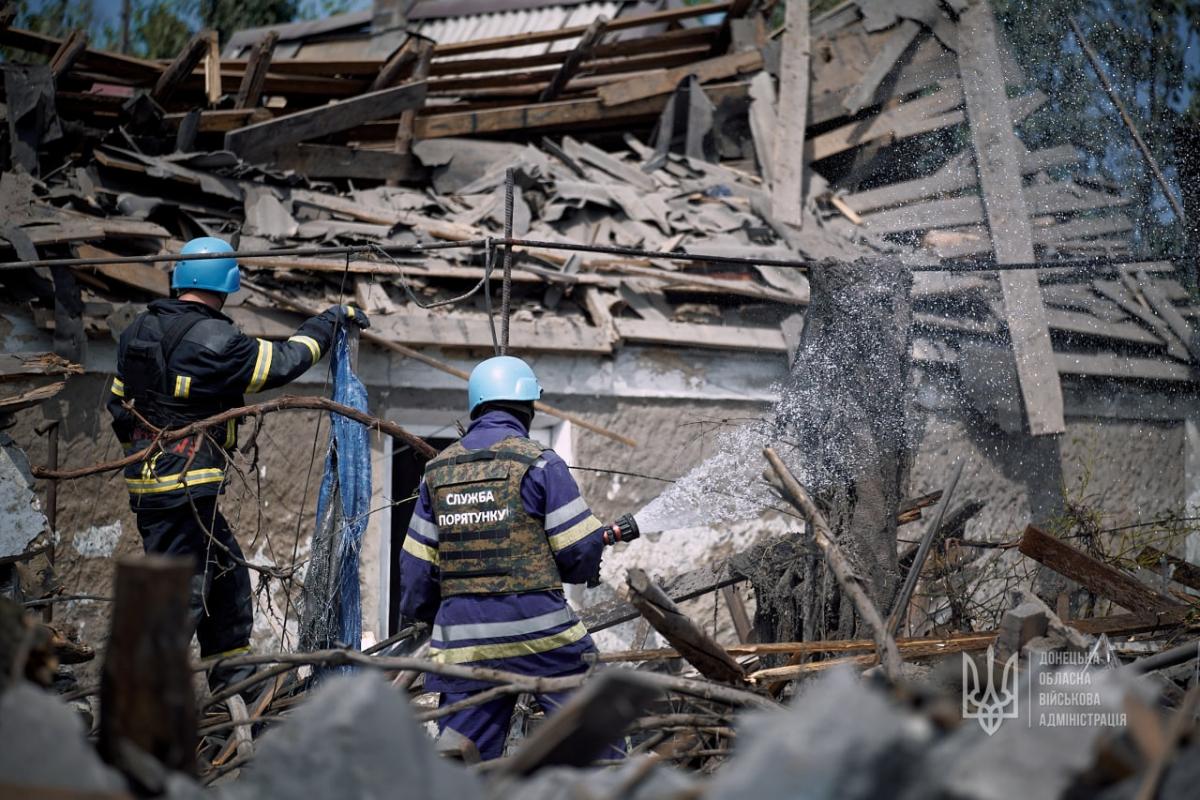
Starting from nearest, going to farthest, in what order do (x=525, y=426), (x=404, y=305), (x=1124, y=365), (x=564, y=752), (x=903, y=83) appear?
(x=564, y=752), (x=525, y=426), (x=404, y=305), (x=1124, y=365), (x=903, y=83)

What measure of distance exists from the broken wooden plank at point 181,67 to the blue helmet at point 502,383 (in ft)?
16.9

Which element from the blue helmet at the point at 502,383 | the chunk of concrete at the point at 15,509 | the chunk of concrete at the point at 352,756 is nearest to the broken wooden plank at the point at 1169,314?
the blue helmet at the point at 502,383

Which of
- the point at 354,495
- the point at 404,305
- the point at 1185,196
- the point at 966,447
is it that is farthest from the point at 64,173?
the point at 1185,196

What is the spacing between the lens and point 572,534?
4.16m

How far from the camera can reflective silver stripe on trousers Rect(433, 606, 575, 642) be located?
412 centimetres

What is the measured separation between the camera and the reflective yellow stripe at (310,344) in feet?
16.4

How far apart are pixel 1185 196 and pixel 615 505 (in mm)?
5844

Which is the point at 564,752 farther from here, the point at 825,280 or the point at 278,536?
the point at 278,536

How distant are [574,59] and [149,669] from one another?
8.40 m

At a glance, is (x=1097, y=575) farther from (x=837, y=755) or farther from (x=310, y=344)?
(x=310, y=344)

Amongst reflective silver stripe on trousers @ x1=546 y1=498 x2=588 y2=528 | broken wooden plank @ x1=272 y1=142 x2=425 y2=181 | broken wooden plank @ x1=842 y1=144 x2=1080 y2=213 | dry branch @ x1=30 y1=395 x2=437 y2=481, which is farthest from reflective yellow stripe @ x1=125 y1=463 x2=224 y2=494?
broken wooden plank @ x1=842 y1=144 x2=1080 y2=213

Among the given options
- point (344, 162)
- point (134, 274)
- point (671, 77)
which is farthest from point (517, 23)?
point (134, 274)

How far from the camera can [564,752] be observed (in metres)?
2.11

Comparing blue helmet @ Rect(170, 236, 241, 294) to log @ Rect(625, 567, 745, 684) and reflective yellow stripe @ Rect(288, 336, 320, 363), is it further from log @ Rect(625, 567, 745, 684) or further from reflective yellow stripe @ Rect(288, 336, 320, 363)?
log @ Rect(625, 567, 745, 684)
